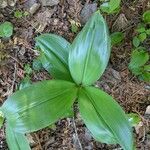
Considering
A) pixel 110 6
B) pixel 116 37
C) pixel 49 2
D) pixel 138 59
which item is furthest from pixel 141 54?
pixel 49 2

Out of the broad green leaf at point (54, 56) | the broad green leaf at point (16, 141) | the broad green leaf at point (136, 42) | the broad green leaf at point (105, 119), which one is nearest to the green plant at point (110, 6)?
the broad green leaf at point (136, 42)

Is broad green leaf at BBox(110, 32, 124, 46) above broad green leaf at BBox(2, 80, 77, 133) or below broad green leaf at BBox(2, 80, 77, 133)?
above

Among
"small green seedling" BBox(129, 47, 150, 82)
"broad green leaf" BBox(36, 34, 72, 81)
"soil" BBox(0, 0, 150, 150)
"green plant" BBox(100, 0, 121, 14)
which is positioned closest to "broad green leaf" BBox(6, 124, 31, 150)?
"soil" BBox(0, 0, 150, 150)

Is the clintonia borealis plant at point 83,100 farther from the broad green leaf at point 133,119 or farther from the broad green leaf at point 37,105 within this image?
the broad green leaf at point 133,119

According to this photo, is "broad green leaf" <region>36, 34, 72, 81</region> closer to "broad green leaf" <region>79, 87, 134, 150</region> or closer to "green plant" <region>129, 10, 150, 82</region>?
"broad green leaf" <region>79, 87, 134, 150</region>

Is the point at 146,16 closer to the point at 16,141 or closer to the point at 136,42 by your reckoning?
the point at 136,42

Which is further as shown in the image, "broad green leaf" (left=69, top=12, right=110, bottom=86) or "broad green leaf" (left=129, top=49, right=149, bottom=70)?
"broad green leaf" (left=129, top=49, right=149, bottom=70)

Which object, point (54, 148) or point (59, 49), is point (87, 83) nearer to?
point (59, 49)
